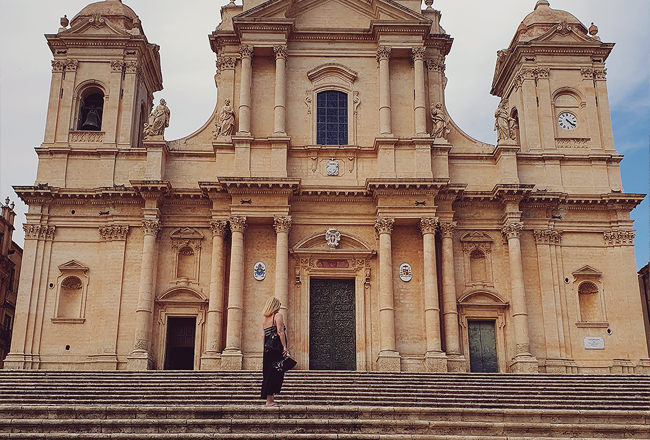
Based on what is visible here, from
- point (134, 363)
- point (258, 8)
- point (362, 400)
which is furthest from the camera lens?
point (258, 8)

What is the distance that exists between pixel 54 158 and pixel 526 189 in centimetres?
1672

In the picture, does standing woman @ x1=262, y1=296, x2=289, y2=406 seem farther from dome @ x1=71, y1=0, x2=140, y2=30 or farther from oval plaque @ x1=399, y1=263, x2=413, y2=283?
dome @ x1=71, y1=0, x2=140, y2=30


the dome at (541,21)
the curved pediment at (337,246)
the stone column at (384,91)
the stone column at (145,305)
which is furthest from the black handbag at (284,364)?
the dome at (541,21)

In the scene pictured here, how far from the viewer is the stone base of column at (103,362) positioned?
24203 millimetres

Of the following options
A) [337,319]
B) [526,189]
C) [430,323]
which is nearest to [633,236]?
[526,189]

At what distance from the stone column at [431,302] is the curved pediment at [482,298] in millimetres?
1195

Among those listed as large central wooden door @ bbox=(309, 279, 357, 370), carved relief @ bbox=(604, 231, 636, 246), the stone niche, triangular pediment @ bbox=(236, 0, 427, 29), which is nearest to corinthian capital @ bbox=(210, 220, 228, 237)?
the stone niche

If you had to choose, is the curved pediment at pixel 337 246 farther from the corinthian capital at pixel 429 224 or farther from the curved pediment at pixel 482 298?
the curved pediment at pixel 482 298

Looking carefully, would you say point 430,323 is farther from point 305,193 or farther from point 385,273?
point 305,193

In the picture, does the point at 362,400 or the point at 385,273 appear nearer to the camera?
the point at 362,400

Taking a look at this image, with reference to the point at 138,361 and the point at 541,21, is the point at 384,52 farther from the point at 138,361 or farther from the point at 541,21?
the point at 138,361

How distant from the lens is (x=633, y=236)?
26.2m

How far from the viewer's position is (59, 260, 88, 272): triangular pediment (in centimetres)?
2559

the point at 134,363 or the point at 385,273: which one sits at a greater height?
the point at 385,273
